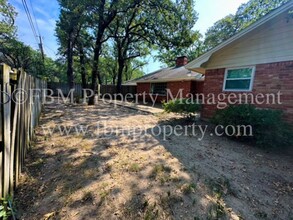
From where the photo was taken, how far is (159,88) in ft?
57.8

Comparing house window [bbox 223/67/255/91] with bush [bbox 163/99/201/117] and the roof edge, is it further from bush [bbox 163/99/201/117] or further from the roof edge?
bush [bbox 163/99/201/117]

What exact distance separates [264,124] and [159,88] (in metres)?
13.1

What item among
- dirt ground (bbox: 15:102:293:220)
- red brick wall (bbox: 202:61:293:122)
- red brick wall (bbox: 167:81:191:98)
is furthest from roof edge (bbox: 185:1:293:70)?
red brick wall (bbox: 167:81:191:98)

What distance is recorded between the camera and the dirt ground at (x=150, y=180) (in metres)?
2.33

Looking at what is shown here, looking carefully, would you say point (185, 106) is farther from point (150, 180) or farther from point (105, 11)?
point (105, 11)

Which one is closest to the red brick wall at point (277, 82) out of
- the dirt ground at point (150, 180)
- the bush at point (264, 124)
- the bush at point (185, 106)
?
the bush at point (264, 124)

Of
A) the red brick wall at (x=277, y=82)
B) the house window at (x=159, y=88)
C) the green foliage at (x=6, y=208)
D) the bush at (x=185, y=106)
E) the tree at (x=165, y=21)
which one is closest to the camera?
the green foliage at (x=6, y=208)

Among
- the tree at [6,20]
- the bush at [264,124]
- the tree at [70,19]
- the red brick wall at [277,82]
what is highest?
the tree at [6,20]

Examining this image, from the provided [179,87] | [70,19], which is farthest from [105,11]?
[179,87]

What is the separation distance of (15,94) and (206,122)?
7.17 metres

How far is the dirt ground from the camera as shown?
7.64ft

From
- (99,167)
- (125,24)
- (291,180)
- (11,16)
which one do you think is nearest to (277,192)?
(291,180)

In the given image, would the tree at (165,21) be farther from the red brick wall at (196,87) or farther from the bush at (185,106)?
the bush at (185,106)

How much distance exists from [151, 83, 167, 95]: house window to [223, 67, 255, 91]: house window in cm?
967
